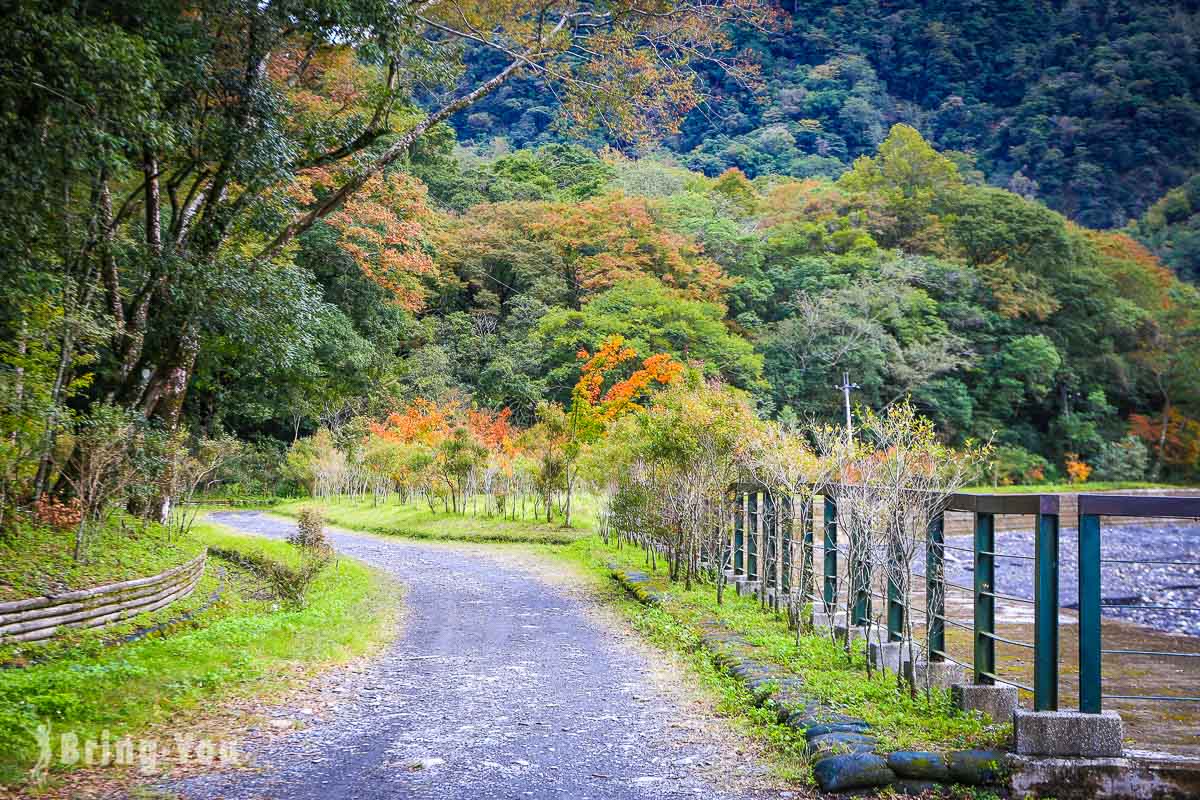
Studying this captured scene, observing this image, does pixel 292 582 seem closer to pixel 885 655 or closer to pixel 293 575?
pixel 293 575

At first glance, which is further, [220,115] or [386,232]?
[386,232]

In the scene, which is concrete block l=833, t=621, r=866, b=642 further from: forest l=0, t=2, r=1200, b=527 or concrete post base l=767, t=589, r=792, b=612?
forest l=0, t=2, r=1200, b=527

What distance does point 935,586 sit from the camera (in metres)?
6.00

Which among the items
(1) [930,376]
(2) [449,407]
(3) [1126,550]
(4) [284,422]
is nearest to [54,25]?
(2) [449,407]

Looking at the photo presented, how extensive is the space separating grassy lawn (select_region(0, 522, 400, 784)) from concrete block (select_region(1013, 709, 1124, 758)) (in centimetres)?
526

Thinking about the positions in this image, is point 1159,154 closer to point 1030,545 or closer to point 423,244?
point 1030,545

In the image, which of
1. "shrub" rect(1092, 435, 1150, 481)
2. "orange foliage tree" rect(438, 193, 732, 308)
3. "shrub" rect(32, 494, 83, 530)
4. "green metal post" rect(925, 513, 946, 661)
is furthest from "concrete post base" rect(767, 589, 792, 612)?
"shrub" rect(1092, 435, 1150, 481)

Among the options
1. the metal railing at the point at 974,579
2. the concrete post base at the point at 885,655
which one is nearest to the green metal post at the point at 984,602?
the metal railing at the point at 974,579

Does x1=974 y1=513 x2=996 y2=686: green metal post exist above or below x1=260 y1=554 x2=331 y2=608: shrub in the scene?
above

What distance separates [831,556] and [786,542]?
103cm

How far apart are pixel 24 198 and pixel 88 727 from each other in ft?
16.3

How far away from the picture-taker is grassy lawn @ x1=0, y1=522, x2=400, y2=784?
5.19 metres

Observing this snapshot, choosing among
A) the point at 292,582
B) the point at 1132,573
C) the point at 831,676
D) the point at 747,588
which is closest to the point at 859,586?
the point at 831,676

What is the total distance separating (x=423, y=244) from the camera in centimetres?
2047
